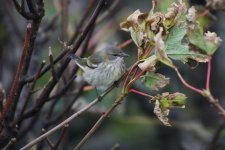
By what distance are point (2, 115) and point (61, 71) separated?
302mm

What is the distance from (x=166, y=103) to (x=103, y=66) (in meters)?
1.33

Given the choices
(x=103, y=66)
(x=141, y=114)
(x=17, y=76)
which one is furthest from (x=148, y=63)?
A: (x=141, y=114)

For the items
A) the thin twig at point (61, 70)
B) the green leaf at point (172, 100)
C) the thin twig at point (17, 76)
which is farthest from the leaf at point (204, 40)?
the thin twig at point (17, 76)

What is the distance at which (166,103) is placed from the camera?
162 centimetres

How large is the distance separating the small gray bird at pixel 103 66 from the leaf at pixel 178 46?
2.16 feet

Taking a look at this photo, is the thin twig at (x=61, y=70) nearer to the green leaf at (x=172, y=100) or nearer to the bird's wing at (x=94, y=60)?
the green leaf at (x=172, y=100)

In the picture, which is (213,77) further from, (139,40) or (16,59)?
(139,40)

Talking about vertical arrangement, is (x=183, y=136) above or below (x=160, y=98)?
below

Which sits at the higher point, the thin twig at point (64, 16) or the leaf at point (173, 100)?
the thin twig at point (64, 16)

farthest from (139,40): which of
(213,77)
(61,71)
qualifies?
(213,77)

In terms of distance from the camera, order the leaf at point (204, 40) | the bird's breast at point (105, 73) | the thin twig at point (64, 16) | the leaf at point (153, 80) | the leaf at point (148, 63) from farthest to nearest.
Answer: the thin twig at point (64, 16) → the bird's breast at point (105, 73) → the leaf at point (153, 80) → the leaf at point (148, 63) → the leaf at point (204, 40)

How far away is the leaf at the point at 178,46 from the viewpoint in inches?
62.4

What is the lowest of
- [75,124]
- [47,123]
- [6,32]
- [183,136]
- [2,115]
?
[183,136]

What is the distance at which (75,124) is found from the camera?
477 cm
